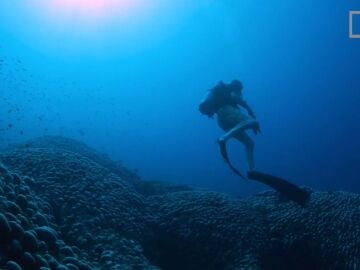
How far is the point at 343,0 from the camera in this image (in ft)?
218

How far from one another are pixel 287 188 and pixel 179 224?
2369 mm

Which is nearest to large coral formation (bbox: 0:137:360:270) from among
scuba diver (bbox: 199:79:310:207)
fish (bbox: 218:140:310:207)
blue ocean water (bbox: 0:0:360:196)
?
fish (bbox: 218:140:310:207)

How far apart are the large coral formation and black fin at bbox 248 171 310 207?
17 centimetres

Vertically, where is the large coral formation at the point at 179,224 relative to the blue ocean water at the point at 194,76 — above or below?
below

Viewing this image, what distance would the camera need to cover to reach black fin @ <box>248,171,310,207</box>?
21.8 ft

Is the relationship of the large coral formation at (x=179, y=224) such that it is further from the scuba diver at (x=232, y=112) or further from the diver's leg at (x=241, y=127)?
the scuba diver at (x=232, y=112)

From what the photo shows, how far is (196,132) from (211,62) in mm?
19050

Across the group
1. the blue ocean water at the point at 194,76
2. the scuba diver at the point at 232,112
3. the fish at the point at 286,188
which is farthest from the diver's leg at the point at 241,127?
the blue ocean water at the point at 194,76

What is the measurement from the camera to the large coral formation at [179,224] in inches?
186

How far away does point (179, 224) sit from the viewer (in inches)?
232

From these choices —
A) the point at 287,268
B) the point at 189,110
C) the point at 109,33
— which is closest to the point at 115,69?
the point at 109,33

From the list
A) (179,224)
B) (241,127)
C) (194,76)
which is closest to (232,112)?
(241,127)

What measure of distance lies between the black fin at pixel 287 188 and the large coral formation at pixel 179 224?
17 centimetres

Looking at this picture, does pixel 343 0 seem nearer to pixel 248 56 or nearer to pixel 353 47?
pixel 353 47
